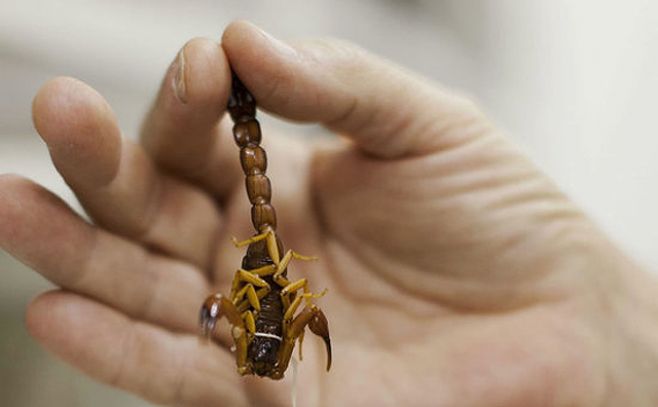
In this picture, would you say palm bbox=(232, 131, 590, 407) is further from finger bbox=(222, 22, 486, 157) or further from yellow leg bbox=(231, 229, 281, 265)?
yellow leg bbox=(231, 229, 281, 265)

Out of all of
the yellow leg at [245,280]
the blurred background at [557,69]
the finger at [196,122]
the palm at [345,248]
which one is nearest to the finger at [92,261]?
the palm at [345,248]

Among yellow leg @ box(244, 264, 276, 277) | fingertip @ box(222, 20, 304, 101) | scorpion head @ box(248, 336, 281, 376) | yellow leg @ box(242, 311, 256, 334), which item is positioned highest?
fingertip @ box(222, 20, 304, 101)

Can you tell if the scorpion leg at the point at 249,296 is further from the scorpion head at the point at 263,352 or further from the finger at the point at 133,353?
the finger at the point at 133,353

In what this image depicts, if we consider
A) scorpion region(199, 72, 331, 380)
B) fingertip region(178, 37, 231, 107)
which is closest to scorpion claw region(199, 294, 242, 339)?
scorpion region(199, 72, 331, 380)

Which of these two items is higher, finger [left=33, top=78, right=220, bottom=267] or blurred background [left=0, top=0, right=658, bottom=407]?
blurred background [left=0, top=0, right=658, bottom=407]

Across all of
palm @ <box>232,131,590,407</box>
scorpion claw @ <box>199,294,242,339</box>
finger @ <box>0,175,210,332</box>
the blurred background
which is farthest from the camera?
the blurred background

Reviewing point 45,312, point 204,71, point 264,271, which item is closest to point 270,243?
point 264,271

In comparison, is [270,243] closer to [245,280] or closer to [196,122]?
[245,280]

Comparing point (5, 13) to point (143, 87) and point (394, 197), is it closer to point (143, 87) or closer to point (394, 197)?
point (143, 87)
